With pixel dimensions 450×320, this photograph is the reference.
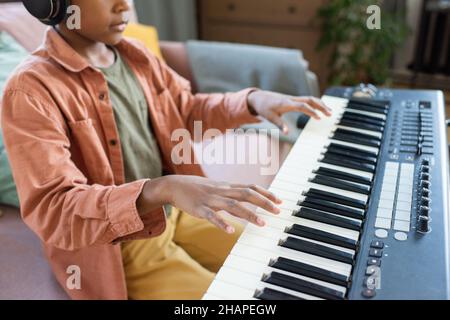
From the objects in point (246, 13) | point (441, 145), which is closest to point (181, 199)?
point (441, 145)

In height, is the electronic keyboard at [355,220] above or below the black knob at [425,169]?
below

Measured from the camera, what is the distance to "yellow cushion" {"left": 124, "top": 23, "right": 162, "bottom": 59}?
169 centimetres

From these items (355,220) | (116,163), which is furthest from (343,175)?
(116,163)

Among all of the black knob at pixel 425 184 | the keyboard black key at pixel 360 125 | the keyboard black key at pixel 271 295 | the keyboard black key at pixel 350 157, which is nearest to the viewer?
the keyboard black key at pixel 271 295

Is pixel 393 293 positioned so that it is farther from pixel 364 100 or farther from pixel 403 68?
A: pixel 403 68

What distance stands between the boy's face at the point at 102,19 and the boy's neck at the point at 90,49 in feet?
0.06

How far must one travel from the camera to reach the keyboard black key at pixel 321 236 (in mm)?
676

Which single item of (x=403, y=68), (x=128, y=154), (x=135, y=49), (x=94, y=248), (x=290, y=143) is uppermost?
(x=135, y=49)

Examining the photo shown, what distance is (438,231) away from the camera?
2.23 feet

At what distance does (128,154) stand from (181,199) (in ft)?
1.09

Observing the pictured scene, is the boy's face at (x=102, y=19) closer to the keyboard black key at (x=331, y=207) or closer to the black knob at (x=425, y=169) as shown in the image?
the keyboard black key at (x=331, y=207)

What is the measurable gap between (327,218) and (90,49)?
587 millimetres

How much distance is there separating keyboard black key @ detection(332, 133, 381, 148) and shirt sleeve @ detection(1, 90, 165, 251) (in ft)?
1.37

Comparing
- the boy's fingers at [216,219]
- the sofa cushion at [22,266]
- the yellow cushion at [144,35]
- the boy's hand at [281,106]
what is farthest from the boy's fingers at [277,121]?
the yellow cushion at [144,35]
